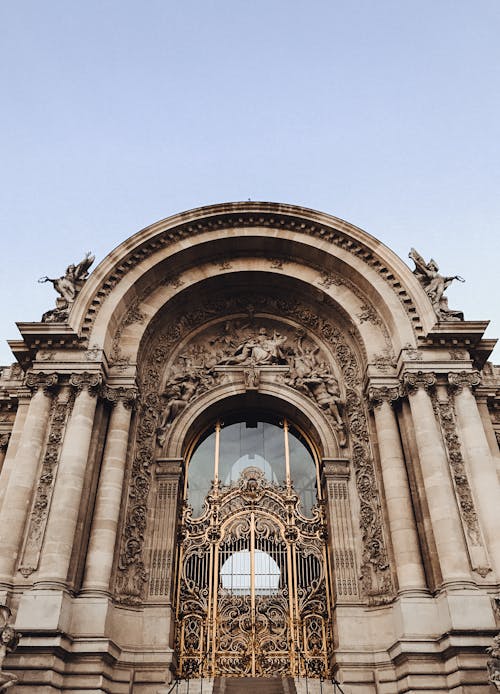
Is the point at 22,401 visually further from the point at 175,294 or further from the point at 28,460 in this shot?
the point at 175,294

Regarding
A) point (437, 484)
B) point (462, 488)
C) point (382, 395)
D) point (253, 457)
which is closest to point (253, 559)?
point (253, 457)

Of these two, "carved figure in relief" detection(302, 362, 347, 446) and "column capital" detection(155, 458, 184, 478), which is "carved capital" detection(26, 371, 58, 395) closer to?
"column capital" detection(155, 458, 184, 478)

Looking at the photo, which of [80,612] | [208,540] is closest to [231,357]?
[208,540]

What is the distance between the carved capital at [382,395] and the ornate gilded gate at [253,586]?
3.12m

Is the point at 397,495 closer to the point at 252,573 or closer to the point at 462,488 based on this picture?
the point at 462,488

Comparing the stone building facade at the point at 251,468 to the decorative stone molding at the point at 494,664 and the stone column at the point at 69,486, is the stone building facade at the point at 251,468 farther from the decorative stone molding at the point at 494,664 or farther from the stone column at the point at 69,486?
the decorative stone molding at the point at 494,664

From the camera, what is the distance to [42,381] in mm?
14742

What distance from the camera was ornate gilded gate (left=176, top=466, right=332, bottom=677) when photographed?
14.0m

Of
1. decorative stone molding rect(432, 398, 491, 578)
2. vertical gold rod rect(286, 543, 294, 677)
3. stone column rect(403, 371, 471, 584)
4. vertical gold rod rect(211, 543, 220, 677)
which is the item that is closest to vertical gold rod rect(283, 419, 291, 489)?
vertical gold rod rect(286, 543, 294, 677)

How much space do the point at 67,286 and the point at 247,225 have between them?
516cm

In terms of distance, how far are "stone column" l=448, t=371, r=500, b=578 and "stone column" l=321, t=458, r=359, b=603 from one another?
3.04 m

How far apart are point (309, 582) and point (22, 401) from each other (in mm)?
8167

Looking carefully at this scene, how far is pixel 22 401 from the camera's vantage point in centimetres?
1557

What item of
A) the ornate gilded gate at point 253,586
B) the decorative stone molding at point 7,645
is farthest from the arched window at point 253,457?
the decorative stone molding at point 7,645
